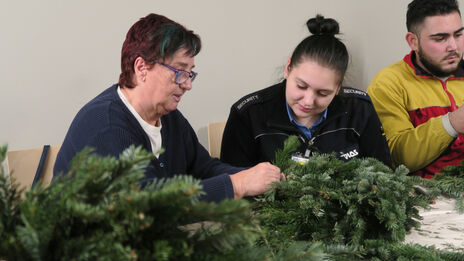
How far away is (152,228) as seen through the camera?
574 mm

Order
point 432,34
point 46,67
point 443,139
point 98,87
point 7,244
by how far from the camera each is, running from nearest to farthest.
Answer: point 7,244, point 443,139, point 432,34, point 46,67, point 98,87

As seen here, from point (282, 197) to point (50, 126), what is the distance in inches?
73.4

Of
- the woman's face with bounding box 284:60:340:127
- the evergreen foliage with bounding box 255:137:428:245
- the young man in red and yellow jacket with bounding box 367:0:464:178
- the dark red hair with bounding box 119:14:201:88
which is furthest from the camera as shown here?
the young man in red and yellow jacket with bounding box 367:0:464:178

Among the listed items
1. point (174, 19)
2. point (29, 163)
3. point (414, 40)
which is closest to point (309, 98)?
point (414, 40)

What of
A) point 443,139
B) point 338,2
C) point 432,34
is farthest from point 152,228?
point 338,2

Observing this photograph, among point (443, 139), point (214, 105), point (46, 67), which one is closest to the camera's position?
point (443, 139)

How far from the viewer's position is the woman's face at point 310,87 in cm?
177

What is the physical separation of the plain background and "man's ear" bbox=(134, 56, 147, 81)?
108 cm

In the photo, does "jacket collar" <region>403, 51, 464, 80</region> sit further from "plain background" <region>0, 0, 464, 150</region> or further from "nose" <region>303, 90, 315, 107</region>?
"nose" <region>303, 90, 315, 107</region>

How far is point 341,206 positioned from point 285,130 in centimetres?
86

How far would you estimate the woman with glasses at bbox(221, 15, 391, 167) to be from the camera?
185 cm

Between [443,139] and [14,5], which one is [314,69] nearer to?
[443,139]

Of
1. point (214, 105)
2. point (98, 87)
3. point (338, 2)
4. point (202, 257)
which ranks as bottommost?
point (214, 105)

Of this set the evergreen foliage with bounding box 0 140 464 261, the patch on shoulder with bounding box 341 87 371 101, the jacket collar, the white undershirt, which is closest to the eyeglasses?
the white undershirt
